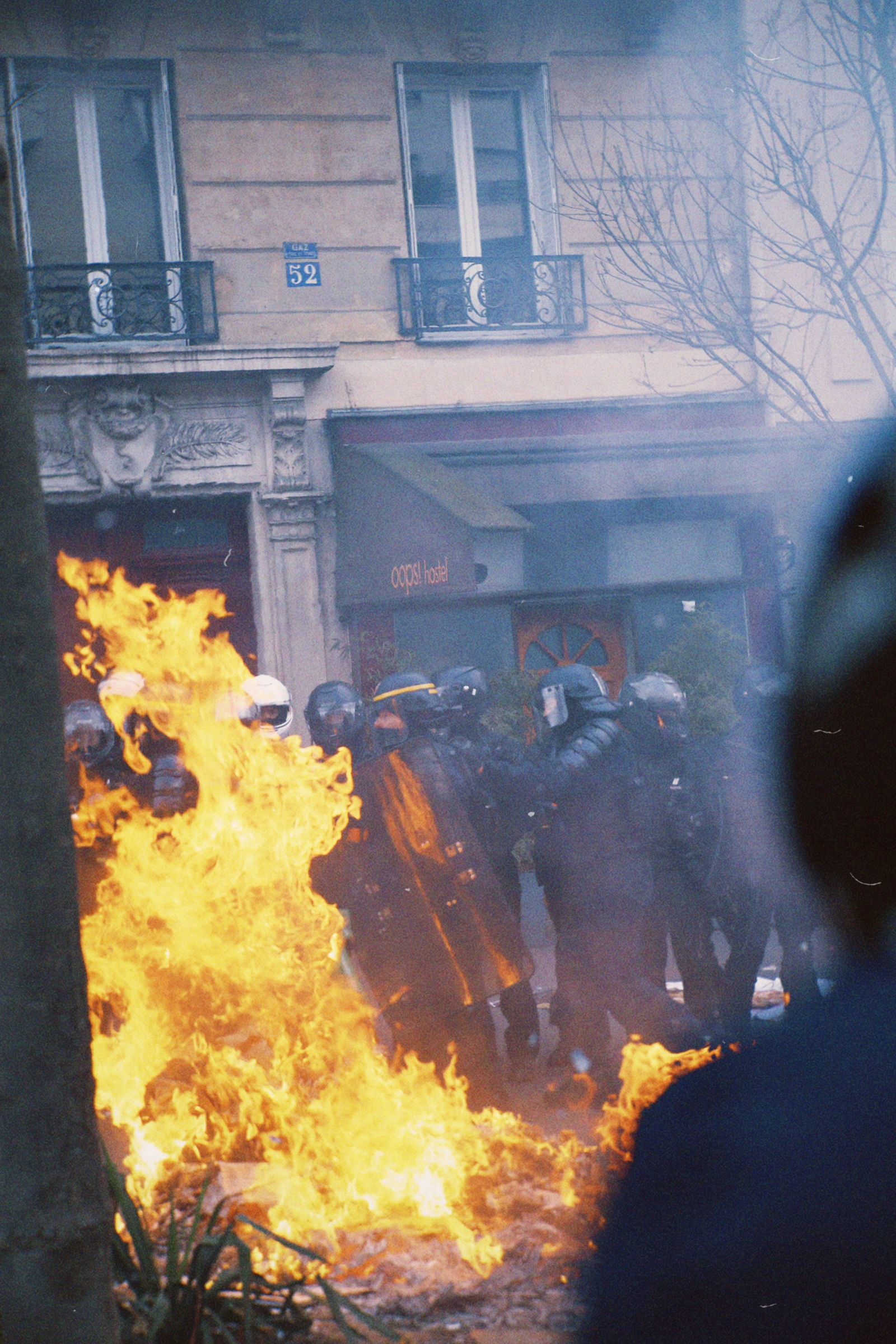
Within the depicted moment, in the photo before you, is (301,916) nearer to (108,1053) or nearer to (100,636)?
(108,1053)

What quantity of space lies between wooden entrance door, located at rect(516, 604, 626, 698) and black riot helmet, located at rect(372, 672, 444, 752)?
5582mm

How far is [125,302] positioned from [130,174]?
1.17 meters

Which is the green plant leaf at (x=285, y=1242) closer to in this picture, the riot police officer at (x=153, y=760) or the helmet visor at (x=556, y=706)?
the riot police officer at (x=153, y=760)

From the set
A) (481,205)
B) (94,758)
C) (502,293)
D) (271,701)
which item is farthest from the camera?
(481,205)

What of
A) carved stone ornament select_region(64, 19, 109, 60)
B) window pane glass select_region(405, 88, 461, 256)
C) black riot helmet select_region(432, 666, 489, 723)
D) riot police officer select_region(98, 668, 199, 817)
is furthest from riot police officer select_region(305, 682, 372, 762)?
carved stone ornament select_region(64, 19, 109, 60)

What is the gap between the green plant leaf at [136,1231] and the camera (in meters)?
3.43

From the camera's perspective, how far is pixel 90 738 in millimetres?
6676

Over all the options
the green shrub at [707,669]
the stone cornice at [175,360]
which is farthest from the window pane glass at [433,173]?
the green shrub at [707,669]

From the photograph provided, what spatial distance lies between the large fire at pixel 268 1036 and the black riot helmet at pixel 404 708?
2.26 feet

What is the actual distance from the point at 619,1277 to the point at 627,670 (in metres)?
8.56

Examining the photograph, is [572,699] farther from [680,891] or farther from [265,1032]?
[265,1032]

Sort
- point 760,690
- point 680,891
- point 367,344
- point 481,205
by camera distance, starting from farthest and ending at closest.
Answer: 1. point 481,205
2. point 367,344
3. point 760,690
4. point 680,891

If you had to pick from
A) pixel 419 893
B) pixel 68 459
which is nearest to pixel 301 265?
pixel 68 459

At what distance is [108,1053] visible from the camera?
4.74 meters
